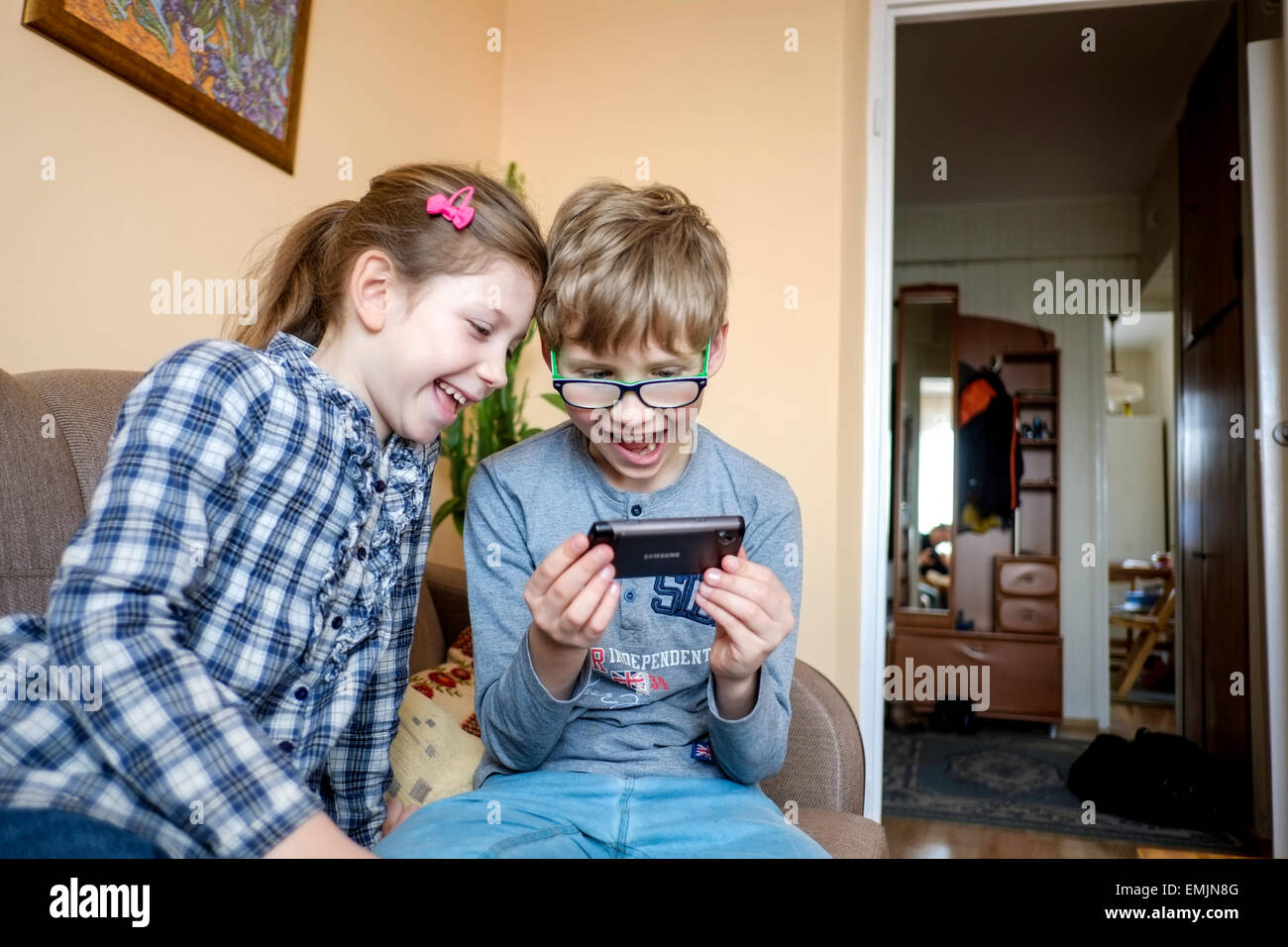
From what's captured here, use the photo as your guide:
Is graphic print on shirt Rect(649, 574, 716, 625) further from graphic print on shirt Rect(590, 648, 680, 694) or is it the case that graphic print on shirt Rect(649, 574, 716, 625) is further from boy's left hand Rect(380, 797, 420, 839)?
boy's left hand Rect(380, 797, 420, 839)

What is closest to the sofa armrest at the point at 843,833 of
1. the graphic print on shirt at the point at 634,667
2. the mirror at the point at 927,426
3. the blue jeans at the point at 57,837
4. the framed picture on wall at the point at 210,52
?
the graphic print on shirt at the point at 634,667

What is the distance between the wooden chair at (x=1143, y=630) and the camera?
20.0ft

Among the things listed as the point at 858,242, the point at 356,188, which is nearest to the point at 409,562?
the point at 356,188

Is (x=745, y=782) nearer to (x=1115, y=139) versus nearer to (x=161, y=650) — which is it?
(x=161, y=650)

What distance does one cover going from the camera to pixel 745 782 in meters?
1.20

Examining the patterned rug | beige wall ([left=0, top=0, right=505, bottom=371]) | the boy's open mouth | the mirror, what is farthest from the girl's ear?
the mirror

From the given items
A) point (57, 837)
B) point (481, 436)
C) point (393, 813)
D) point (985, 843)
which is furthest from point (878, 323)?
point (57, 837)

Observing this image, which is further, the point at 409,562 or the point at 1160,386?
the point at 1160,386

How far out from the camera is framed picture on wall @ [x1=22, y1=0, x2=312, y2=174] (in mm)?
1639

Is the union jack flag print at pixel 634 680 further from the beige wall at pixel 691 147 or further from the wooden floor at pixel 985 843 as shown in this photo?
the wooden floor at pixel 985 843

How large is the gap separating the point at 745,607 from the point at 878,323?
2021 mm

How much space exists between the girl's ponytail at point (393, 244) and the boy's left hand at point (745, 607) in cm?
48

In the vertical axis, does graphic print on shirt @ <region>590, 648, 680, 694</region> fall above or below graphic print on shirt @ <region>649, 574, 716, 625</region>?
below

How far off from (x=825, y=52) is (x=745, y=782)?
241cm
